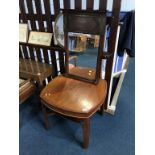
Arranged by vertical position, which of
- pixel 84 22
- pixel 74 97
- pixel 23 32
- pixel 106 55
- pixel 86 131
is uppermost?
pixel 84 22

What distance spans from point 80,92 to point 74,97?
8cm

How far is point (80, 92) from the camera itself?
1382 millimetres

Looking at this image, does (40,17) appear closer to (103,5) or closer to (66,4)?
(66,4)

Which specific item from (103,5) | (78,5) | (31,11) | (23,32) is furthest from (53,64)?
(103,5)

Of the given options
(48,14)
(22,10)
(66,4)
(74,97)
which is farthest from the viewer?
(22,10)

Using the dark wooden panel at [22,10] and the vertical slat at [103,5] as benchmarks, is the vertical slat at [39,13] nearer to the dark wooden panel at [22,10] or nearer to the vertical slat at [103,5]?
the dark wooden panel at [22,10]

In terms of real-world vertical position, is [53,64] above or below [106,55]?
below

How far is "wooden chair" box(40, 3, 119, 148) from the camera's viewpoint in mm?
1270

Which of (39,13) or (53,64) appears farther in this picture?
(53,64)

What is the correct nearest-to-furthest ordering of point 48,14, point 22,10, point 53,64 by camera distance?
point 48,14 → point 22,10 → point 53,64
